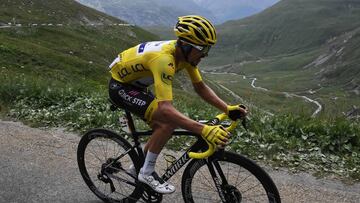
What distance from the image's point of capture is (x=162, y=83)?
19.7 feet

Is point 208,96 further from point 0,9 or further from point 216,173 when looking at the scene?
point 0,9

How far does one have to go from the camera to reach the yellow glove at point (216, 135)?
559 centimetres

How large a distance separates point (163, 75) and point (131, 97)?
0.92 metres

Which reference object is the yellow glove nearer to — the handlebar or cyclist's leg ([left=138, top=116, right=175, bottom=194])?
the handlebar

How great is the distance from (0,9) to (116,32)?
26.7 metres

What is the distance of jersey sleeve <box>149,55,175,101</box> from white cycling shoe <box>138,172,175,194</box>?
1.36 m

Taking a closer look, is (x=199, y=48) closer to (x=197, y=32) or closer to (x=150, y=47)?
(x=197, y=32)

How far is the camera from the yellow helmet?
19.7ft

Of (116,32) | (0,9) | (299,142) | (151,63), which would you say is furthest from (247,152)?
(116,32)

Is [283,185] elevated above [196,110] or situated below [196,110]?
above

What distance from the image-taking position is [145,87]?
707 centimetres

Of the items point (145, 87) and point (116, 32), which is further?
point (116, 32)

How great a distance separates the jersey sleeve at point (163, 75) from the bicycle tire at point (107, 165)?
146cm

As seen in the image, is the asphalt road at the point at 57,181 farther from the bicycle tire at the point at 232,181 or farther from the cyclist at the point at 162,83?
the cyclist at the point at 162,83
